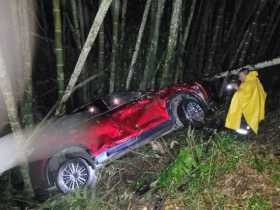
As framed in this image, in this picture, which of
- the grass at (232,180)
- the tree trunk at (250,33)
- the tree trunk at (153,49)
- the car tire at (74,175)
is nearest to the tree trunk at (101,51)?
the tree trunk at (153,49)

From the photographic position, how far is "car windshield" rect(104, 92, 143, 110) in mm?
6758

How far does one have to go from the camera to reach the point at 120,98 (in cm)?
688

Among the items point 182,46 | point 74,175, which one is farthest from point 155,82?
point 74,175

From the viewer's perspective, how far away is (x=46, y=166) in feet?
18.8

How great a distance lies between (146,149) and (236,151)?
163 centimetres

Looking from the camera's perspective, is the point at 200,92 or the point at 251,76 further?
the point at 200,92

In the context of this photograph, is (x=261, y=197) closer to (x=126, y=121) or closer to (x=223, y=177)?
(x=223, y=177)

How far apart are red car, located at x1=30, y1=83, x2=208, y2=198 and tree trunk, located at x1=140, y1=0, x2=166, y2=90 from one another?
659 millimetres

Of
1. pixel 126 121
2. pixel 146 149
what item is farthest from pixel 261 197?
pixel 126 121

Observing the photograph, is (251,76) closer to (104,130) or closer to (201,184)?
(201,184)

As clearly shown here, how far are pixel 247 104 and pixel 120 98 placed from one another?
209 cm

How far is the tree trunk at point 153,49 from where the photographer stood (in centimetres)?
668

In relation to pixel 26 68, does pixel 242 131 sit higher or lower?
lower

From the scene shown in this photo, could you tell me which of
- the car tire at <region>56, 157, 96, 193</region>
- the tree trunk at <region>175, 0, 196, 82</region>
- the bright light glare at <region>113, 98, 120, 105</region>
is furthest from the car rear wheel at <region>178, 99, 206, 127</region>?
the car tire at <region>56, 157, 96, 193</region>
